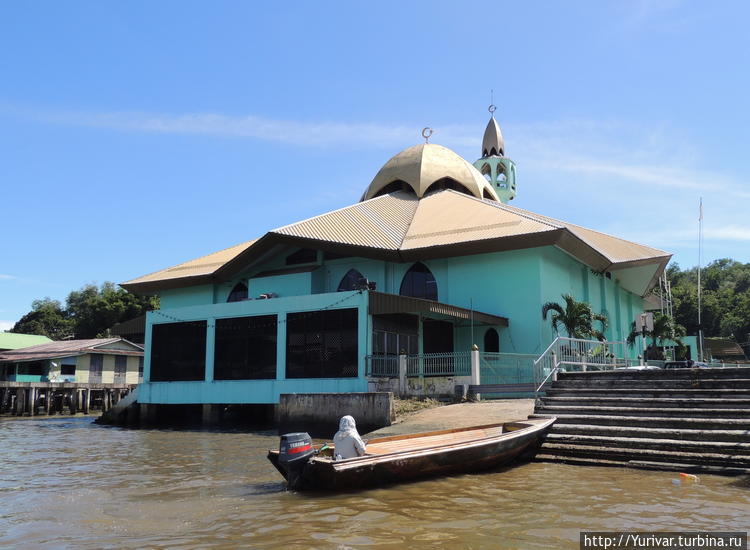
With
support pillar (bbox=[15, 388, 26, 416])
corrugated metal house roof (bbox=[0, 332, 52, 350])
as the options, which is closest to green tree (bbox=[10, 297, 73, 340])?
corrugated metal house roof (bbox=[0, 332, 52, 350])

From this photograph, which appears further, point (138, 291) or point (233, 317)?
point (138, 291)

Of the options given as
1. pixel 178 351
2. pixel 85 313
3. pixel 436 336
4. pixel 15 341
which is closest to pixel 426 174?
pixel 436 336

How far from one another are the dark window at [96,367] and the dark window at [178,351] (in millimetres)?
17970

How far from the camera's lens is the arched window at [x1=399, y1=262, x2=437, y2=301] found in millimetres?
27781

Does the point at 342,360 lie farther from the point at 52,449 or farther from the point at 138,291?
the point at 138,291

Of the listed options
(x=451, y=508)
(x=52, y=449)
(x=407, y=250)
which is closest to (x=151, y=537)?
(x=451, y=508)

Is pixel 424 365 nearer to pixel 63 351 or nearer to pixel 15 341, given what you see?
pixel 63 351

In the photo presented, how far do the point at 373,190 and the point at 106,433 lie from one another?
20432 millimetres

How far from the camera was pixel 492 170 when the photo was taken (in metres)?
48.8

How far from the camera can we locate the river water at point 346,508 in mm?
6695

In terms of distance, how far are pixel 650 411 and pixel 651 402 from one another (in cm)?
34

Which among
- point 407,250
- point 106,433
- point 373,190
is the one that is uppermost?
point 373,190

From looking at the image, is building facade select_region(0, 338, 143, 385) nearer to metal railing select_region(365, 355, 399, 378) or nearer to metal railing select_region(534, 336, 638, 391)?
metal railing select_region(365, 355, 399, 378)

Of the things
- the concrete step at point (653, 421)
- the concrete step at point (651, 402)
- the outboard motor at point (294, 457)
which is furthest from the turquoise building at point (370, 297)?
the outboard motor at point (294, 457)
